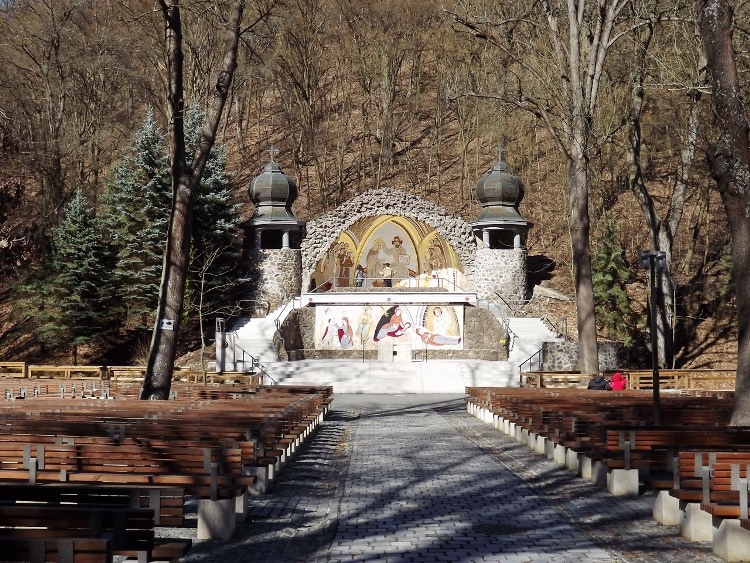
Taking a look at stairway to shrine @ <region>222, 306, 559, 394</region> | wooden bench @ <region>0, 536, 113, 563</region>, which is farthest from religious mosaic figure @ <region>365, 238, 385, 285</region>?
wooden bench @ <region>0, 536, 113, 563</region>

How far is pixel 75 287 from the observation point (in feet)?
123

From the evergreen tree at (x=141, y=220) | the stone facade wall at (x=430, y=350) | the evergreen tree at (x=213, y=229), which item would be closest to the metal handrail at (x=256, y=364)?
the stone facade wall at (x=430, y=350)

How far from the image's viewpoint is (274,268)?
4241 cm

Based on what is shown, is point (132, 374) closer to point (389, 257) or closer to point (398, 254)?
point (389, 257)

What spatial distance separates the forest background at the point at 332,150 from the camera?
110 feet

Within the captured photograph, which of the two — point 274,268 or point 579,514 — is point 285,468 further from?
point 274,268

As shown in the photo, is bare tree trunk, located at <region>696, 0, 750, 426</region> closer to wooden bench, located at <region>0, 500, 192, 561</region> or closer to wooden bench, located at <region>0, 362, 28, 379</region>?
wooden bench, located at <region>0, 500, 192, 561</region>

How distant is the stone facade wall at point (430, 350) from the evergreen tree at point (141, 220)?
18.4ft

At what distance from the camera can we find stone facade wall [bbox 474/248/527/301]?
41.7 meters

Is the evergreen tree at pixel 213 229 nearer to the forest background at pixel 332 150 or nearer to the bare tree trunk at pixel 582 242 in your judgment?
the forest background at pixel 332 150

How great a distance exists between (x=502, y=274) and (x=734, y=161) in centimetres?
3010

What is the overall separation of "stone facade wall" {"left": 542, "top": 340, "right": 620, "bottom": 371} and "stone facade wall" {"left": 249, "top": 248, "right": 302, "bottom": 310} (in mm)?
12285

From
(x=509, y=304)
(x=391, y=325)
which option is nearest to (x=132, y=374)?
(x=391, y=325)

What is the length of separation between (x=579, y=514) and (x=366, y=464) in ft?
14.4
